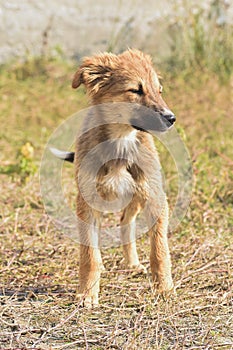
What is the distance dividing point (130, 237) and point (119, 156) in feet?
2.61

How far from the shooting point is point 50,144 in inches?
289

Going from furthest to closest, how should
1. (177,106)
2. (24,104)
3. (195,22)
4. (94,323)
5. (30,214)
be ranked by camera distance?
(195,22)
(24,104)
(177,106)
(30,214)
(94,323)

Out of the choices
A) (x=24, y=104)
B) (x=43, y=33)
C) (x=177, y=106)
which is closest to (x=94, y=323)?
(x=177, y=106)

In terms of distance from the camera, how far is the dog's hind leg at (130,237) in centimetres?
461

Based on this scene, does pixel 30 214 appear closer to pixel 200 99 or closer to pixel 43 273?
pixel 43 273

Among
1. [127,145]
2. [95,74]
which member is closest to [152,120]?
[127,145]

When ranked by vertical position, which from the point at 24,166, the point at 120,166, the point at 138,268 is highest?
the point at 120,166

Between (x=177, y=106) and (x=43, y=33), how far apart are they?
3225mm

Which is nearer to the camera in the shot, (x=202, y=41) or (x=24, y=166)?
(x=24, y=166)

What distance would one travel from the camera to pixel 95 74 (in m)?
4.28

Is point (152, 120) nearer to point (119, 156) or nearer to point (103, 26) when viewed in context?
point (119, 156)

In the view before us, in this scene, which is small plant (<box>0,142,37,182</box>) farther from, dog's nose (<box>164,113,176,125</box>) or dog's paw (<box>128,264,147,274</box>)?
dog's nose (<box>164,113,176,125</box>)

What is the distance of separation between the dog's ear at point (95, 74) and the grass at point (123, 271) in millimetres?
1269

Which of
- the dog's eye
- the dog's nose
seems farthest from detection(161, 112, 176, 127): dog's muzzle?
the dog's eye
